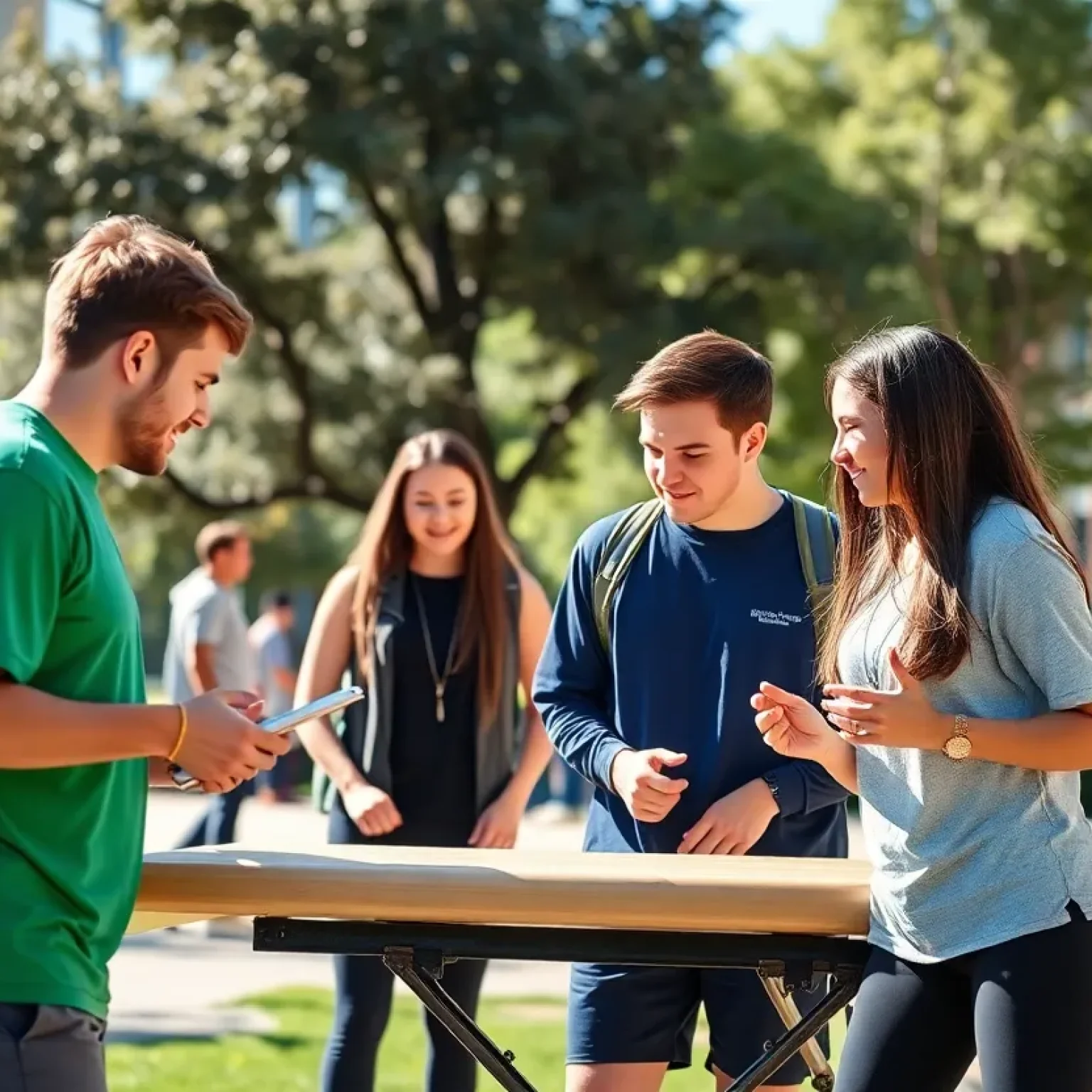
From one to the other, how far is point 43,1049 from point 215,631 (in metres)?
7.61

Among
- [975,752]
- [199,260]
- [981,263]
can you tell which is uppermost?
[981,263]

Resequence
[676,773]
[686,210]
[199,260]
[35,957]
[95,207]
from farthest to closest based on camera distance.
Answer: [686,210], [95,207], [676,773], [199,260], [35,957]

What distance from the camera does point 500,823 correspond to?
4.93 metres

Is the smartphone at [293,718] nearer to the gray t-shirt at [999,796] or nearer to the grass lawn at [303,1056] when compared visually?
the gray t-shirt at [999,796]

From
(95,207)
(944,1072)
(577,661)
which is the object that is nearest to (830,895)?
(944,1072)

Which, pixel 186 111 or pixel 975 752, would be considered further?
pixel 186 111

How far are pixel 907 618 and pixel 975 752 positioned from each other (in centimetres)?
24

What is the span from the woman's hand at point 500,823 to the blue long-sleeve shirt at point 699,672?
37.1 inches

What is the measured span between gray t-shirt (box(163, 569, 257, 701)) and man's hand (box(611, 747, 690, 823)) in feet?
21.2

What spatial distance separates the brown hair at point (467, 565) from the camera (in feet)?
16.5

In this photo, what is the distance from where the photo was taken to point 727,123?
20.8m

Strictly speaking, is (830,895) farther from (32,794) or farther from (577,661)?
(32,794)

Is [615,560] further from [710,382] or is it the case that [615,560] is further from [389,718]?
[389,718]

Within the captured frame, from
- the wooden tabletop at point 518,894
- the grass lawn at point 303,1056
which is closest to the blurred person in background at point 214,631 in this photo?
the grass lawn at point 303,1056
